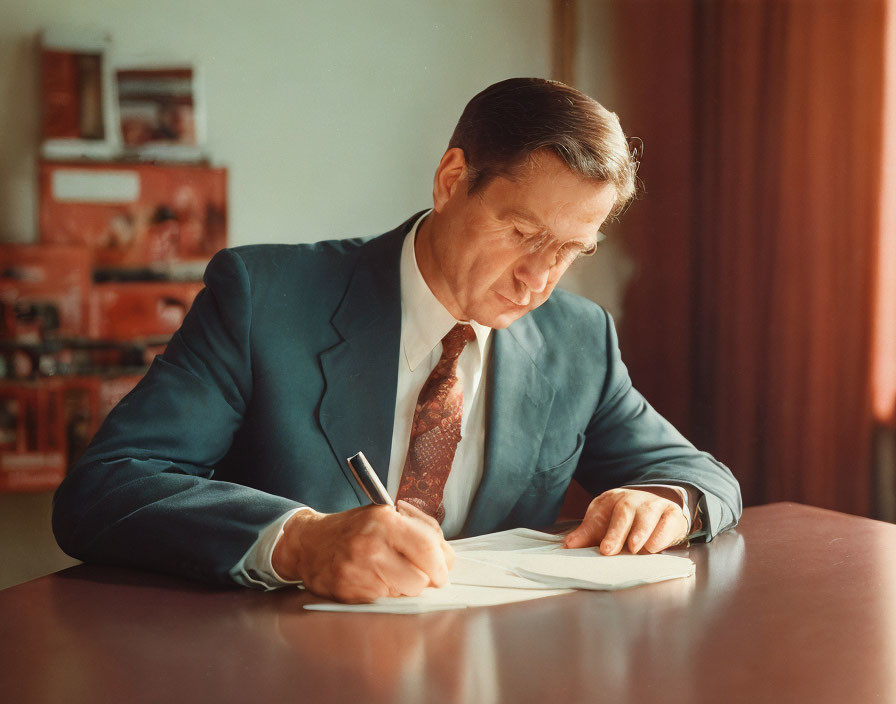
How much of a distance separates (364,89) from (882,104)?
5.27ft

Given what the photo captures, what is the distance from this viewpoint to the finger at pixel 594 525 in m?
1.30

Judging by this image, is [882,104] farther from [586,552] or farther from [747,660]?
[747,660]

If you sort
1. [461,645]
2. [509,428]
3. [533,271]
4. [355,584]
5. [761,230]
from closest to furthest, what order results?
1. [461,645]
2. [355,584]
3. [533,271]
4. [509,428]
5. [761,230]

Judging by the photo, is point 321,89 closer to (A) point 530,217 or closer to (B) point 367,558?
(A) point 530,217

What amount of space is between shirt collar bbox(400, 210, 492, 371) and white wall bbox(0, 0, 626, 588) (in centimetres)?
137

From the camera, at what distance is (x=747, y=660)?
85 centimetres

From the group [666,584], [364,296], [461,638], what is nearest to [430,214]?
[364,296]

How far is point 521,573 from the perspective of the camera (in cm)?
111

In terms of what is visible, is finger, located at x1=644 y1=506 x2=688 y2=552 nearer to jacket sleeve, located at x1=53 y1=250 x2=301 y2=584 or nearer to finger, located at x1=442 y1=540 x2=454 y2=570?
finger, located at x1=442 y1=540 x2=454 y2=570

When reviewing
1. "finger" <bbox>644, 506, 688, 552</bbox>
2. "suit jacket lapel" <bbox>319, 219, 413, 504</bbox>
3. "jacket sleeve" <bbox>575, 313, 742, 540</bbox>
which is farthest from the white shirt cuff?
"jacket sleeve" <bbox>575, 313, 742, 540</bbox>

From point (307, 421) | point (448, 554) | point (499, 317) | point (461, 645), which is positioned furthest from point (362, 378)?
point (461, 645)

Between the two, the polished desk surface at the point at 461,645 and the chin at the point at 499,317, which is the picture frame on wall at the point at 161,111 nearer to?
the chin at the point at 499,317

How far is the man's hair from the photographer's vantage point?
141cm

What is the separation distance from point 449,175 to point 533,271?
236 millimetres
